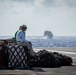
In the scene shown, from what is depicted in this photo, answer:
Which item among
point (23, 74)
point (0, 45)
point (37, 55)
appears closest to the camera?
point (23, 74)

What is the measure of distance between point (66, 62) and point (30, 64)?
1.78 m

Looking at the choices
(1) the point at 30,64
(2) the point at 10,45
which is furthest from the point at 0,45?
(1) the point at 30,64

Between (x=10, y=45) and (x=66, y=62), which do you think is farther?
(x=66, y=62)

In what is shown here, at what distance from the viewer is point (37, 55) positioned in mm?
14594

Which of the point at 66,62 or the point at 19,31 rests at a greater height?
the point at 19,31

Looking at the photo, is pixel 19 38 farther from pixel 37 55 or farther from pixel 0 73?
pixel 0 73

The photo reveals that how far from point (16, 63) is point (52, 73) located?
224cm

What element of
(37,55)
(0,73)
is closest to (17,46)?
(37,55)

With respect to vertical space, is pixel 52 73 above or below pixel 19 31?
below

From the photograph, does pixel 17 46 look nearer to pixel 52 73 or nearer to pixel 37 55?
pixel 37 55

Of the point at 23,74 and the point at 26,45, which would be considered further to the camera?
the point at 26,45

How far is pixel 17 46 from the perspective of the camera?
44.8ft

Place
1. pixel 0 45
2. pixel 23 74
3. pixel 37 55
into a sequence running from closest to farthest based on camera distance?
pixel 23 74 → pixel 0 45 → pixel 37 55

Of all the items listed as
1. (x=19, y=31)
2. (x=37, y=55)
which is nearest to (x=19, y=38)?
(x=19, y=31)
